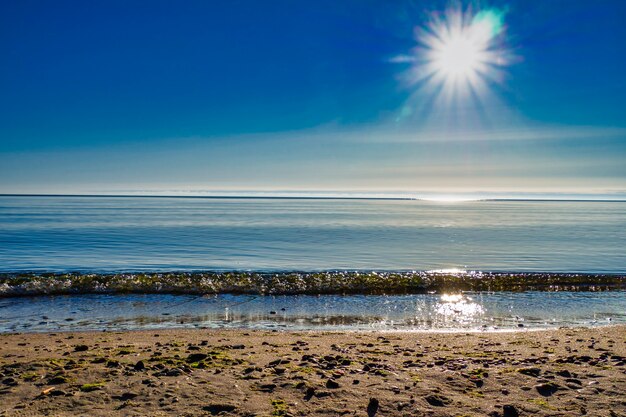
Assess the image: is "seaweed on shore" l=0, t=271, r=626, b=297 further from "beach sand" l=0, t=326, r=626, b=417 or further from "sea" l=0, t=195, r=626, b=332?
"beach sand" l=0, t=326, r=626, b=417

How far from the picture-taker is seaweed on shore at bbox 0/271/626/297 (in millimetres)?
25703

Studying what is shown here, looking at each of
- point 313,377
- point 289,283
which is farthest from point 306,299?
point 313,377

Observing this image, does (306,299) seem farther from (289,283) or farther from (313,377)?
(313,377)

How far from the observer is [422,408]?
812 cm

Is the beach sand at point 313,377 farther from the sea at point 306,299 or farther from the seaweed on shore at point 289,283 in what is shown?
the seaweed on shore at point 289,283

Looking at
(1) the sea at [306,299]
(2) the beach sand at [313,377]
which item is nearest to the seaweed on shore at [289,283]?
(1) the sea at [306,299]

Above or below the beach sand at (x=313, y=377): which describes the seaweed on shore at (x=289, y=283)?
above

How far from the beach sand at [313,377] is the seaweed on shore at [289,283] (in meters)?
11.9

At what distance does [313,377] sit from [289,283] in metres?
18.2

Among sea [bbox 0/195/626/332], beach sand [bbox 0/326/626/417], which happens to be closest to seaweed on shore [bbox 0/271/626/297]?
sea [bbox 0/195/626/332]

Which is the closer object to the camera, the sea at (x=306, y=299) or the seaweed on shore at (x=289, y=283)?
the sea at (x=306, y=299)

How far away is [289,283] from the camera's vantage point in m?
27.8

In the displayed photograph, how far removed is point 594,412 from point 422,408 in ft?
9.36

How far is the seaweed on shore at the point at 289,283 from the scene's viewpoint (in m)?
25.7
